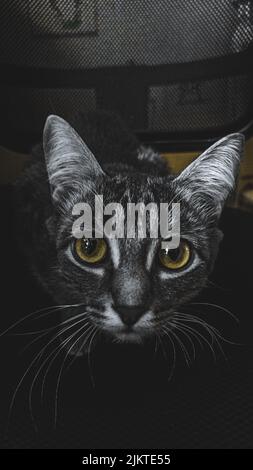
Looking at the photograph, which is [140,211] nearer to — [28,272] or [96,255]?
[96,255]

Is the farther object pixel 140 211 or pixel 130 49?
pixel 130 49

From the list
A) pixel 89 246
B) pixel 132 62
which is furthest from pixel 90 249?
pixel 132 62

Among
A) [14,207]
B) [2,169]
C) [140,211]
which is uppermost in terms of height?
[2,169]

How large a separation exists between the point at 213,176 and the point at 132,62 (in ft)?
0.87

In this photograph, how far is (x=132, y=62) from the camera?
727 millimetres

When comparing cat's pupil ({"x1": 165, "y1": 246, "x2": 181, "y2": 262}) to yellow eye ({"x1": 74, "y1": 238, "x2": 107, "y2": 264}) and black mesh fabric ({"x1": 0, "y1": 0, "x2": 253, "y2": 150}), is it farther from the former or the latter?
black mesh fabric ({"x1": 0, "y1": 0, "x2": 253, "y2": 150})

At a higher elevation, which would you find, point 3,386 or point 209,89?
point 209,89

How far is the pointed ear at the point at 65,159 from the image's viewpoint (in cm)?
54

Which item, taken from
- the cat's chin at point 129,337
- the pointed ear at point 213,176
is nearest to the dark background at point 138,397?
the cat's chin at point 129,337

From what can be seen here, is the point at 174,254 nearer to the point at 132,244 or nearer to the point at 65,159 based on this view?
the point at 132,244

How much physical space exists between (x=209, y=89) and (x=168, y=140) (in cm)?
11

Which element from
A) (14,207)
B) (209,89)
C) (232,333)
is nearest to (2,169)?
(14,207)
